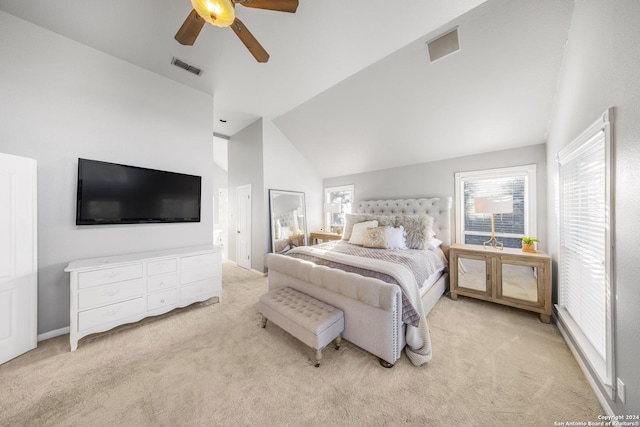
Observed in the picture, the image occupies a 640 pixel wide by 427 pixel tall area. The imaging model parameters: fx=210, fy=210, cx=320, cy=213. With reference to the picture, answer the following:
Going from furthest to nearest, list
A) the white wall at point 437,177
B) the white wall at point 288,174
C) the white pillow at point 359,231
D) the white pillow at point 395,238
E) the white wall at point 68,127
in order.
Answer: the white wall at point 288,174 < the white pillow at point 359,231 < the white pillow at point 395,238 < the white wall at point 437,177 < the white wall at point 68,127

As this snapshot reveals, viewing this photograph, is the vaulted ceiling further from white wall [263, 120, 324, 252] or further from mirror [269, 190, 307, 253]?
mirror [269, 190, 307, 253]

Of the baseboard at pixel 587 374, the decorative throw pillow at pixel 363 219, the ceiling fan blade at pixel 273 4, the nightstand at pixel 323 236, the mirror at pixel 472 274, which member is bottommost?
the baseboard at pixel 587 374

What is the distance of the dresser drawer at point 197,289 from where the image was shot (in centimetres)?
269

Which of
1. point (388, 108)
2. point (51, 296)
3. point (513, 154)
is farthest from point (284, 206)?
point (513, 154)

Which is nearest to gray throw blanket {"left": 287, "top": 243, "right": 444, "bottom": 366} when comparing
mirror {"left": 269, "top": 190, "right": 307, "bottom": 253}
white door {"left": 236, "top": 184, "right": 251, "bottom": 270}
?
mirror {"left": 269, "top": 190, "right": 307, "bottom": 253}

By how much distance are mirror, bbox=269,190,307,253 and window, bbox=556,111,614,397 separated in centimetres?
402

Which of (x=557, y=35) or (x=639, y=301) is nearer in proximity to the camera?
(x=639, y=301)

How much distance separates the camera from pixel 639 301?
42.4 inches

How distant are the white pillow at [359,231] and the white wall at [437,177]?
1.15 metres

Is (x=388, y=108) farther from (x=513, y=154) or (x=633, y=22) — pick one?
(x=633, y=22)

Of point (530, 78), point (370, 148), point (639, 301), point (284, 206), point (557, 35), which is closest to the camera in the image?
point (639, 301)

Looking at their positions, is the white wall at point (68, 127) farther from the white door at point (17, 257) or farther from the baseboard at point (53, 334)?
the white door at point (17, 257)

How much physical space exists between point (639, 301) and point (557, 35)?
2427 mm

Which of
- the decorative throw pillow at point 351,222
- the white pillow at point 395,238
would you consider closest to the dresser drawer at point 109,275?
the decorative throw pillow at point 351,222
